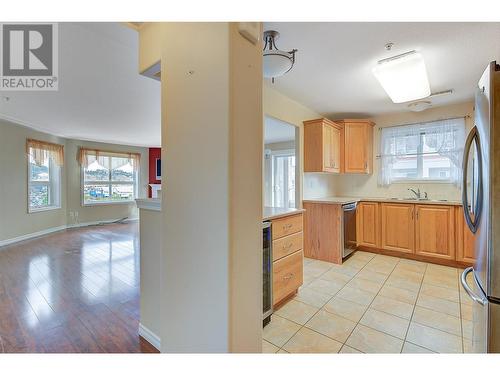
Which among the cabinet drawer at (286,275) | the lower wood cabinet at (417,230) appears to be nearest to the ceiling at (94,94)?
the cabinet drawer at (286,275)

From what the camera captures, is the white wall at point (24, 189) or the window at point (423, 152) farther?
the white wall at point (24, 189)

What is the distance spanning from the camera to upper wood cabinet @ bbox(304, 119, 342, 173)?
335cm

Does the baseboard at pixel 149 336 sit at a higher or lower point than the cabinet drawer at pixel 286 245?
lower

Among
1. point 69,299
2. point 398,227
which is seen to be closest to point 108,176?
point 69,299

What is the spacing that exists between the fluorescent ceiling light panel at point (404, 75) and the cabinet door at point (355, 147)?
1344 mm

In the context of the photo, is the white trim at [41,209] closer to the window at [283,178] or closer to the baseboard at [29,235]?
the baseboard at [29,235]

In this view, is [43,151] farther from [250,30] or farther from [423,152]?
[423,152]

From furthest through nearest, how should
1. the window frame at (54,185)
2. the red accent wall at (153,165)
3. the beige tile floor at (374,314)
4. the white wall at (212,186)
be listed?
the red accent wall at (153,165) → the window frame at (54,185) → the beige tile floor at (374,314) → the white wall at (212,186)

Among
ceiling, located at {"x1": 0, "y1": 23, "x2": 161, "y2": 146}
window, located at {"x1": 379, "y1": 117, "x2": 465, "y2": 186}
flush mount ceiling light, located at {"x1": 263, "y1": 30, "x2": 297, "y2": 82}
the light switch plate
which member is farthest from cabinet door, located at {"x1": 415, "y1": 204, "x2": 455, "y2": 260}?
ceiling, located at {"x1": 0, "y1": 23, "x2": 161, "y2": 146}

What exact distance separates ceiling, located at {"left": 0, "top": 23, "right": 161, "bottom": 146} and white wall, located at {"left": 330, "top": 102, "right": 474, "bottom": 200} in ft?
11.0

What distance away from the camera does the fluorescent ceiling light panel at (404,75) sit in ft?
6.81

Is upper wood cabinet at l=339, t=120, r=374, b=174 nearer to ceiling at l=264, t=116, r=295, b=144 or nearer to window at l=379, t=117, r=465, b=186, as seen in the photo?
window at l=379, t=117, r=465, b=186
